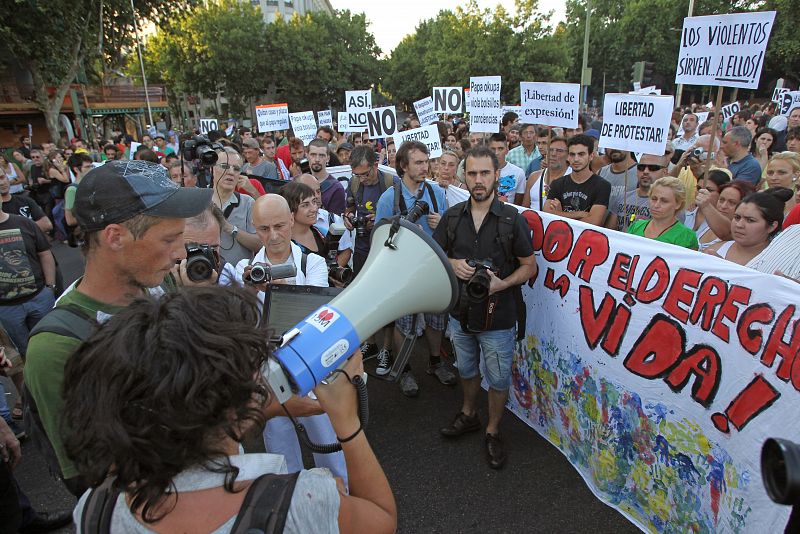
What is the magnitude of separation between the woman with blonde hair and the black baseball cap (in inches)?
114

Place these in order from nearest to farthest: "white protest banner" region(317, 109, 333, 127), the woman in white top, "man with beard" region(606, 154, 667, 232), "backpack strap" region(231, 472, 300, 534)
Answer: "backpack strap" region(231, 472, 300, 534), the woman in white top, "man with beard" region(606, 154, 667, 232), "white protest banner" region(317, 109, 333, 127)

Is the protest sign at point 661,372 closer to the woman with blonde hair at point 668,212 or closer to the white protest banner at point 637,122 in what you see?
the woman with blonde hair at point 668,212

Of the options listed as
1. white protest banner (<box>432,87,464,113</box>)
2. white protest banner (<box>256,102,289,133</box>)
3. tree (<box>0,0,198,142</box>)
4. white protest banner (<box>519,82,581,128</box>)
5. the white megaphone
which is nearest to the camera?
the white megaphone

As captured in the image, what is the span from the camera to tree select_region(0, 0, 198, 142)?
1975cm

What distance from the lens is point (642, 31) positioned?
125ft

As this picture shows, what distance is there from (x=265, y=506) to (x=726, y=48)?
4.17m

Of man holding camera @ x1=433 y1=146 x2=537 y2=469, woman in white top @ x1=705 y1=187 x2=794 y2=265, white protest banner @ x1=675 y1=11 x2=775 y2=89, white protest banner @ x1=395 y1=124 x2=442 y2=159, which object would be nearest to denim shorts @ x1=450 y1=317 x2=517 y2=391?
man holding camera @ x1=433 y1=146 x2=537 y2=469

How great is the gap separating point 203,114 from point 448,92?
2001 inches

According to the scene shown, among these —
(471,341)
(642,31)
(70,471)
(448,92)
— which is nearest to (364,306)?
(70,471)

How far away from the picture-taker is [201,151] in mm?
3936

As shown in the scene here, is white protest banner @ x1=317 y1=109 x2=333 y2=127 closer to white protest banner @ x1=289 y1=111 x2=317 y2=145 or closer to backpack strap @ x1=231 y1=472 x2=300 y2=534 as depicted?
white protest banner @ x1=289 y1=111 x2=317 y2=145

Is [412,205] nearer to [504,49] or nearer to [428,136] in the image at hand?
[428,136]

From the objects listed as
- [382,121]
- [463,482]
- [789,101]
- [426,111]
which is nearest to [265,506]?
[463,482]

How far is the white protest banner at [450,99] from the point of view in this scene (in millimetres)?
7445
